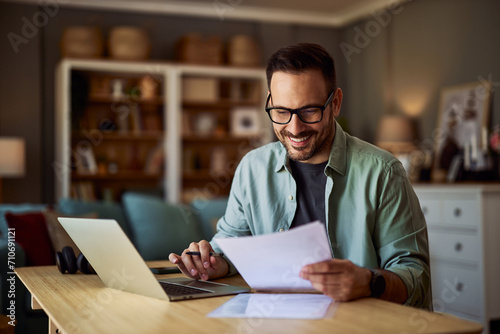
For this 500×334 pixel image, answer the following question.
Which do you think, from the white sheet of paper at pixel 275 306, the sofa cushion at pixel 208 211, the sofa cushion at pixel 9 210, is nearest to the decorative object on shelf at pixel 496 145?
the sofa cushion at pixel 208 211

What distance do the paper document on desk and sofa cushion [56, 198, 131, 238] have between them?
2.77m

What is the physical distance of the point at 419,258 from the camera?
4.98ft

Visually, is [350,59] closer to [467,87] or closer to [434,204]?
[467,87]

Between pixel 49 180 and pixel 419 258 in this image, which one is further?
pixel 49 180

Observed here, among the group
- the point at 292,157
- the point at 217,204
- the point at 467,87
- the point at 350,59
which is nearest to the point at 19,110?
the point at 217,204

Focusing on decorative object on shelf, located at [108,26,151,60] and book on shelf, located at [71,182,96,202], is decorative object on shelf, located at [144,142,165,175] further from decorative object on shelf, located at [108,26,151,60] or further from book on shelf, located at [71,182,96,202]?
decorative object on shelf, located at [108,26,151,60]

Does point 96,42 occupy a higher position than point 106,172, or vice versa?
point 96,42

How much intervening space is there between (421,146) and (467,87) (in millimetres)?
744

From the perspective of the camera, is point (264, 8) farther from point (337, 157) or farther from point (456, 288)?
point (337, 157)

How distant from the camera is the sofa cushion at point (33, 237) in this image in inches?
131

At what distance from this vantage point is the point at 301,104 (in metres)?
1.57

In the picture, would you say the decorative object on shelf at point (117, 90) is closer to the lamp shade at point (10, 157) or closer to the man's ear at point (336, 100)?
the lamp shade at point (10, 157)

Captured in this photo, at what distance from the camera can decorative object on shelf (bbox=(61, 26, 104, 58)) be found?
5.69 meters
